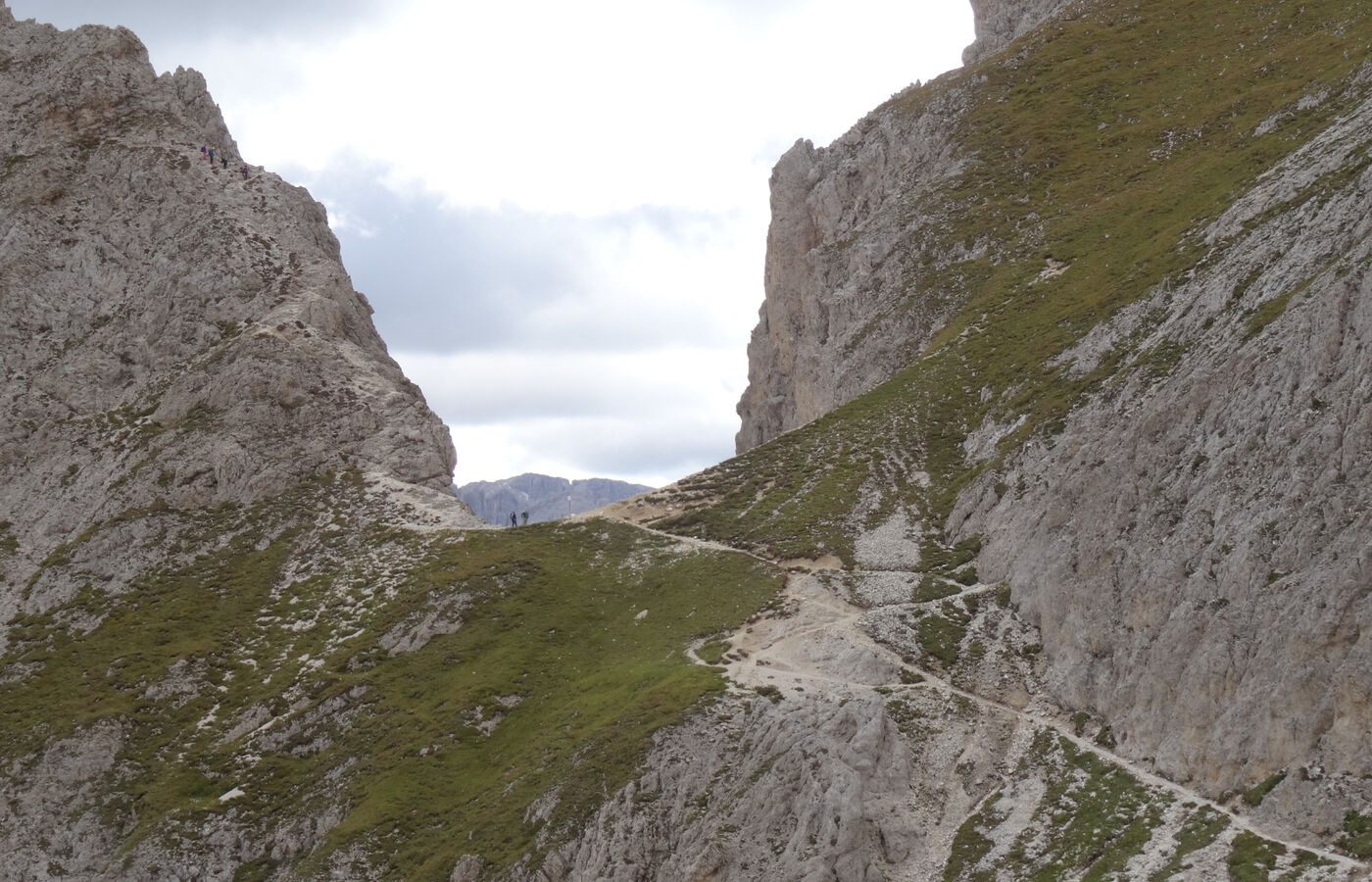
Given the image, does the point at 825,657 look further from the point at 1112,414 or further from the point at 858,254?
the point at 858,254

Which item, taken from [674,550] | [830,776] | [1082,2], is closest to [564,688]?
[674,550]

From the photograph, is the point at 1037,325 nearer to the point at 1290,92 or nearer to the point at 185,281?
the point at 1290,92

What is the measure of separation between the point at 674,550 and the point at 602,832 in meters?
28.3

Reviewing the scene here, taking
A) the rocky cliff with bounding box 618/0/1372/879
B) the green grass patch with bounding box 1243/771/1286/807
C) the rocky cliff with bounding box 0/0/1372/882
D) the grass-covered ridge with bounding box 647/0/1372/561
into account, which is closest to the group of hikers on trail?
the rocky cliff with bounding box 0/0/1372/882

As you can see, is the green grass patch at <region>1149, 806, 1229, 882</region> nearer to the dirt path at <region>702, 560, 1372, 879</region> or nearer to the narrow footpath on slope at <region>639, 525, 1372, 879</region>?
the narrow footpath on slope at <region>639, 525, 1372, 879</region>

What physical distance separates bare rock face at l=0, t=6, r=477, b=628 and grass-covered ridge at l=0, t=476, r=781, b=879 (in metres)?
7.05

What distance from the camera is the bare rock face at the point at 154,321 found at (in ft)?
298

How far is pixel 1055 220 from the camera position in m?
102

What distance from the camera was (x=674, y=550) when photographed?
257 ft

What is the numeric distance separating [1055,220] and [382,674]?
68.1 metres

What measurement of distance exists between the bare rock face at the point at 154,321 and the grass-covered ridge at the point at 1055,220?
31021 millimetres

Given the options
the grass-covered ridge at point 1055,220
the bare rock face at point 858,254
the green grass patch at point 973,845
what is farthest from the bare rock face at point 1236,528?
the bare rock face at point 858,254

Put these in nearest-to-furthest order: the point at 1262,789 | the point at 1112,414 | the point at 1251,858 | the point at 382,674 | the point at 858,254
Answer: the point at 1251,858
the point at 1262,789
the point at 1112,414
the point at 382,674
the point at 858,254

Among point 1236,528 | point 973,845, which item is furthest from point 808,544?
point 1236,528
